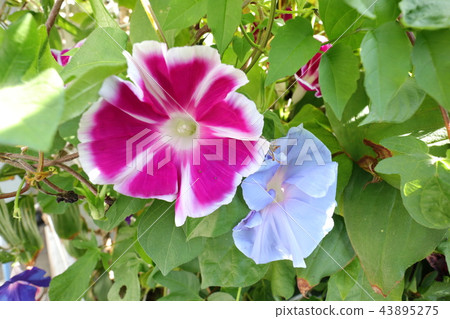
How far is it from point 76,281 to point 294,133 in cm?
35

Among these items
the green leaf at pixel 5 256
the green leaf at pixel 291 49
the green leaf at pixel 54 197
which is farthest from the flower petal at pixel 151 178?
the green leaf at pixel 5 256

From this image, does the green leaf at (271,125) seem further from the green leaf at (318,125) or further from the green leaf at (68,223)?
the green leaf at (68,223)

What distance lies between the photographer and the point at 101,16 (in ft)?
1.13

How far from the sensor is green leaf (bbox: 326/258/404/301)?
0.46m

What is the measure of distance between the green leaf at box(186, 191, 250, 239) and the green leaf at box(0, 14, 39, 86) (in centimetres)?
19

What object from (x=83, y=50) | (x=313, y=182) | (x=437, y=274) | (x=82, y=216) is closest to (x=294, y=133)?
(x=313, y=182)

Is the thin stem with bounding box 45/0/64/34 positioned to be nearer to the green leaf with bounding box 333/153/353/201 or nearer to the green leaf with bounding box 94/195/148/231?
the green leaf with bounding box 94/195/148/231

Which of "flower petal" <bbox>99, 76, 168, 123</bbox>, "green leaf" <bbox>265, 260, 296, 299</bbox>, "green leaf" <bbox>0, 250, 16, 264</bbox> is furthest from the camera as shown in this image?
"green leaf" <bbox>0, 250, 16, 264</bbox>

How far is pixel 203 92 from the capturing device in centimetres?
30

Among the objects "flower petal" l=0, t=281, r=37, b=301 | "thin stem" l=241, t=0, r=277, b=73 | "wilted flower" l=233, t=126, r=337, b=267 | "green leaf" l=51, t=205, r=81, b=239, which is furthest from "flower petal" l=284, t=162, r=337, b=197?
"green leaf" l=51, t=205, r=81, b=239

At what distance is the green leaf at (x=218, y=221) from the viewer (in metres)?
0.36

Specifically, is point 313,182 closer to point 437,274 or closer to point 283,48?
point 283,48
